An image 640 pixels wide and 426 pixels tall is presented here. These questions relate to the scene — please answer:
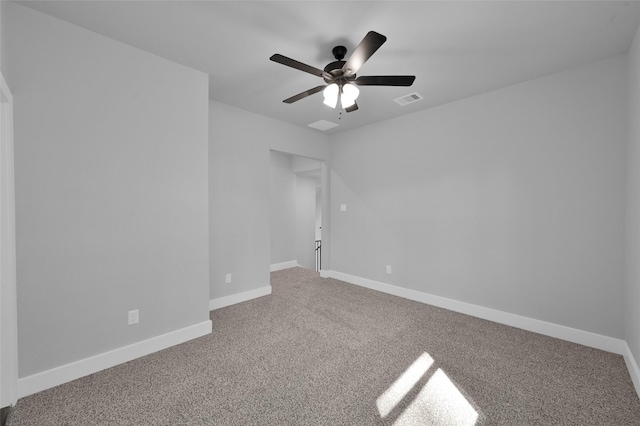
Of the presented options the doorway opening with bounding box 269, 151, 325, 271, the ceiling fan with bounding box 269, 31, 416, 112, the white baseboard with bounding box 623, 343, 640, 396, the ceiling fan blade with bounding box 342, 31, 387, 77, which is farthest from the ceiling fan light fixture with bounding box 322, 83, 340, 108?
the white baseboard with bounding box 623, 343, 640, 396

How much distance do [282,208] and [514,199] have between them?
4.29 meters

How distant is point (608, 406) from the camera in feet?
5.94

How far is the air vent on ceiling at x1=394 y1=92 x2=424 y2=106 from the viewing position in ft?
10.9

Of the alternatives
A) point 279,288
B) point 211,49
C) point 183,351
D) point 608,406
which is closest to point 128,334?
point 183,351

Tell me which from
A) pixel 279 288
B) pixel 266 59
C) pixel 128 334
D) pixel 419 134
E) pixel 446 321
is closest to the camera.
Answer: pixel 128 334

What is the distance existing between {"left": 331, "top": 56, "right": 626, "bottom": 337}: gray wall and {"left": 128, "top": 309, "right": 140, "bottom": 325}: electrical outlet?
3.27m

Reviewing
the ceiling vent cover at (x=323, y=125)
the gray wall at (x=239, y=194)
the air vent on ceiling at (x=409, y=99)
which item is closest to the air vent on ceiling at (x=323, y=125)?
the ceiling vent cover at (x=323, y=125)

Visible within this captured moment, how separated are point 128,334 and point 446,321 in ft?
10.9

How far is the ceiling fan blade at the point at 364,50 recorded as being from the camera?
1644mm

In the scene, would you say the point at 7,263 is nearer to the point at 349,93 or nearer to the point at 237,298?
the point at 237,298

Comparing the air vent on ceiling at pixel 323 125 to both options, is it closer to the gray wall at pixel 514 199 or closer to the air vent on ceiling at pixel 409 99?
the gray wall at pixel 514 199

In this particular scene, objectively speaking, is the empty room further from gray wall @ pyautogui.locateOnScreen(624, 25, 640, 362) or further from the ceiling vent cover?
the ceiling vent cover

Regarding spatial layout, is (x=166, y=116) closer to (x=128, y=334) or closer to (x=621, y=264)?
(x=128, y=334)

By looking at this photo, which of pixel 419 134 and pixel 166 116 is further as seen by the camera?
pixel 419 134
